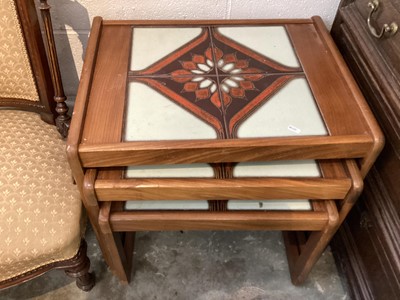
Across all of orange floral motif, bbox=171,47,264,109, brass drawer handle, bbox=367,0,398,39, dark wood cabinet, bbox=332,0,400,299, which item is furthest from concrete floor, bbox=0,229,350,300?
brass drawer handle, bbox=367,0,398,39

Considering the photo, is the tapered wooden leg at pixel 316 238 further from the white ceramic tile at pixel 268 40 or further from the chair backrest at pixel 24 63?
the chair backrest at pixel 24 63

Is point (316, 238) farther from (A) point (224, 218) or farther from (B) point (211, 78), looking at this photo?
(B) point (211, 78)

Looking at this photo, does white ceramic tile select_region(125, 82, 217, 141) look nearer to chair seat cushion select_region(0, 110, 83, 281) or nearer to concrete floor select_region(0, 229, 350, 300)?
chair seat cushion select_region(0, 110, 83, 281)

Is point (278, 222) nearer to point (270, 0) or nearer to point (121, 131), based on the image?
point (121, 131)

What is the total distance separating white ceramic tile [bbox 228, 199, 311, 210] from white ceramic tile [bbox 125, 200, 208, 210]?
0.07 metres

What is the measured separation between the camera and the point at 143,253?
1.27 meters

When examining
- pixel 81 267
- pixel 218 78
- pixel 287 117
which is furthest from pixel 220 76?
pixel 81 267

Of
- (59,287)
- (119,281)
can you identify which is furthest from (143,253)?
(59,287)

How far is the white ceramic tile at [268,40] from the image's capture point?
38.5 inches

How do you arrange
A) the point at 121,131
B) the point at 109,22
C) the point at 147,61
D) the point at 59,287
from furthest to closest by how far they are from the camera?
1. the point at 59,287
2. the point at 109,22
3. the point at 147,61
4. the point at 121,131

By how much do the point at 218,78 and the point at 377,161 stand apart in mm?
430

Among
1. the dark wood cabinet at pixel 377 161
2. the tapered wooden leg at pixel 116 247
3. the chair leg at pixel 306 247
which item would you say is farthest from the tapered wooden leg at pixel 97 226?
the dark wood cabinet at pixel 377 161

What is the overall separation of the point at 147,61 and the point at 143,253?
63cm

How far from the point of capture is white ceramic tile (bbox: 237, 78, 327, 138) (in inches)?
31.2
